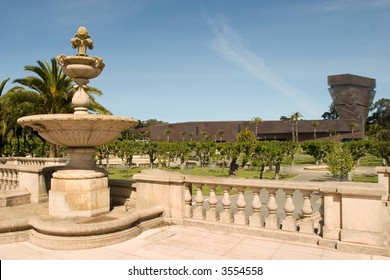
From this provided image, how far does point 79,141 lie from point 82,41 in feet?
7.92

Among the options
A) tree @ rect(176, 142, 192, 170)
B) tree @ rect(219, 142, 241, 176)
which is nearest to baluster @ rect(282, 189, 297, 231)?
tree @ rect(219, 142, 241, 176)

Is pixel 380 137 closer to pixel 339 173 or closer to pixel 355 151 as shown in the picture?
pixel 355 151

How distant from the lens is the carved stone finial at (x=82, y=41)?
7.45 metres

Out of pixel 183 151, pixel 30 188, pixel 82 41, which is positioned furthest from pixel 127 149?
pixel 82 41

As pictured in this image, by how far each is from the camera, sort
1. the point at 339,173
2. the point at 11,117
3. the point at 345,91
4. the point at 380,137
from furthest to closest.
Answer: the point at 345,91 → the point at 380,137 → the point at 339,173 → the point at 11,117

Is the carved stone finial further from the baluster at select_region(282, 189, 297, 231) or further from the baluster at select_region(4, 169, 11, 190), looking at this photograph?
the baluster at select_region(282, 189, 297, 231)

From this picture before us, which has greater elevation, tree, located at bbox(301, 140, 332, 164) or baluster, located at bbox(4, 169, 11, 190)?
tree, located at bbox(301, 140, 332, 164)

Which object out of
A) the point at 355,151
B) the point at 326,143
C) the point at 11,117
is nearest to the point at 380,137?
the point at 326,143

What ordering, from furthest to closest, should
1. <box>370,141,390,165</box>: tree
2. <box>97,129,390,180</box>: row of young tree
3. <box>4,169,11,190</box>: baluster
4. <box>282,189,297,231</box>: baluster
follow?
1. <box>370,141,390,165</box>: tree
2. <box>97,129,390,180</box>: row of young tree
3. <box>4,169,11,190</box>: baluster
4. <box>282,189,297,231</box>: baluster

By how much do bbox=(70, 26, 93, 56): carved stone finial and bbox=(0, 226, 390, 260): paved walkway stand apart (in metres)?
4.26

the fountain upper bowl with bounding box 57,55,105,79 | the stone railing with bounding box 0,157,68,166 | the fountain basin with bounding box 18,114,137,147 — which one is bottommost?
the stone railing with bounding box 0,157,68,166

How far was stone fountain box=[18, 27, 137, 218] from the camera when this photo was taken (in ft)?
20.6
